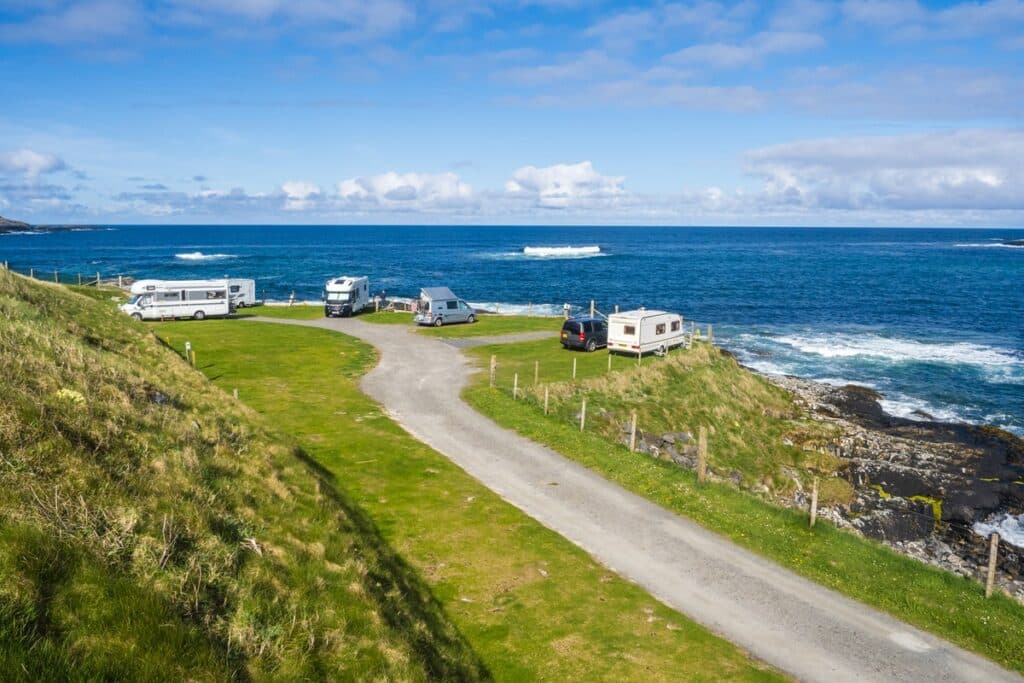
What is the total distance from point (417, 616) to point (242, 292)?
5831 cm

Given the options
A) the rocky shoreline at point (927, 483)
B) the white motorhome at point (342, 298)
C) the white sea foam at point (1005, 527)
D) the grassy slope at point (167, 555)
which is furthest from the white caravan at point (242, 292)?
the white sea foam at point (1005, 527)

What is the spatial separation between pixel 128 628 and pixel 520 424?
69.4ft

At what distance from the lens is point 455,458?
24.7 meters

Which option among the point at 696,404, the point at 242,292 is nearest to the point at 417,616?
the point at 696,404

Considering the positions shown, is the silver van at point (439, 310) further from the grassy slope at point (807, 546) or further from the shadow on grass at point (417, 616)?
the shadow on grass at point (417, 616)

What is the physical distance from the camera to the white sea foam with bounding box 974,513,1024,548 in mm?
25867

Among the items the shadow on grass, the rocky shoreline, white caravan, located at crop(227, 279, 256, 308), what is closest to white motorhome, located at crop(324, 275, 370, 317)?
white caravan, located at crop(227, 279, 256, 308)

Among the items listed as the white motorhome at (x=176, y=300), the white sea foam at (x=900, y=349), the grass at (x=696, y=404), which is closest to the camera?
the grass at (x=696, y=404)

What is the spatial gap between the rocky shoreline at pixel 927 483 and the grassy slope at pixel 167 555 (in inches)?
747

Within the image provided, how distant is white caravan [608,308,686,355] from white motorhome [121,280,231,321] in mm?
34084

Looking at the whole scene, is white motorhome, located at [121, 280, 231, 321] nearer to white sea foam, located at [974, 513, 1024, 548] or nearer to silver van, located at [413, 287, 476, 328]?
silver van, located at [413, 287, 476, 328]

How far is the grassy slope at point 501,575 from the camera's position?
13.2m

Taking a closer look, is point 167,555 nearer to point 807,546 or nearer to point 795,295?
point 807,546

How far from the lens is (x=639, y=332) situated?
42438 mm
